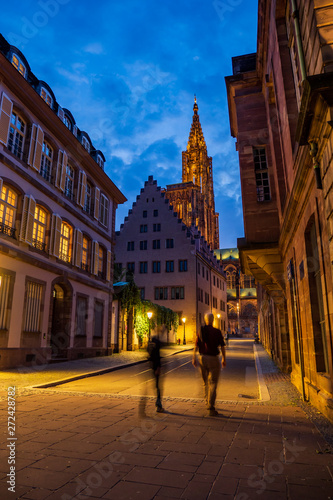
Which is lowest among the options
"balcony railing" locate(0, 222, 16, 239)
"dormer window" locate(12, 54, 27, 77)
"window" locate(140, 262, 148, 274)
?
"balcony railing" locate(0, 222, 16, 239)

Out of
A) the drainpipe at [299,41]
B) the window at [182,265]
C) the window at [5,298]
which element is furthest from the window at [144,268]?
the drainpipe at [299,41]

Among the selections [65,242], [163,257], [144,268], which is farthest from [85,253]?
[144,268]

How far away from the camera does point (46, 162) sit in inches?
A: 733

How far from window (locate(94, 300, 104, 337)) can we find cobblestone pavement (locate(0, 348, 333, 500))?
1639cm

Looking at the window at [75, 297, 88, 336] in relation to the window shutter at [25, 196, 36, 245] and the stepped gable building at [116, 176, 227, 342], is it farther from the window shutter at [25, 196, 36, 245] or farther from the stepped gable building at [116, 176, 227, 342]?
the stepped gable building at [116, 176, 227, 342]

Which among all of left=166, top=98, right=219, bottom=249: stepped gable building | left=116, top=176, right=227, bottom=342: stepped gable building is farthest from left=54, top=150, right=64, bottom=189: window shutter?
left=166, top=98, right=219, bottom=249: stepped gable building

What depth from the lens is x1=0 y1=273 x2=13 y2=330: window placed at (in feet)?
46.6

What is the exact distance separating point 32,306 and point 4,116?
8.33 m

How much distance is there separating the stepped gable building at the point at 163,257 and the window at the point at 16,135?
1101 inches

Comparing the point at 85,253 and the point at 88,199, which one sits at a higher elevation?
the point at 88,199

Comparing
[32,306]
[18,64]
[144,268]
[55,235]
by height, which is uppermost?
[18,64]

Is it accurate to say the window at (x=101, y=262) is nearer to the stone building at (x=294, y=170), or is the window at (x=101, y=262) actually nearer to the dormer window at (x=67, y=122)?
the dormer window at (x=67, y=122)

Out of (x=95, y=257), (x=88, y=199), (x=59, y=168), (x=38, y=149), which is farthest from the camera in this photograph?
(x=95, y=257)

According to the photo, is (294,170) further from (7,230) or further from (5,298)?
(5,298)
